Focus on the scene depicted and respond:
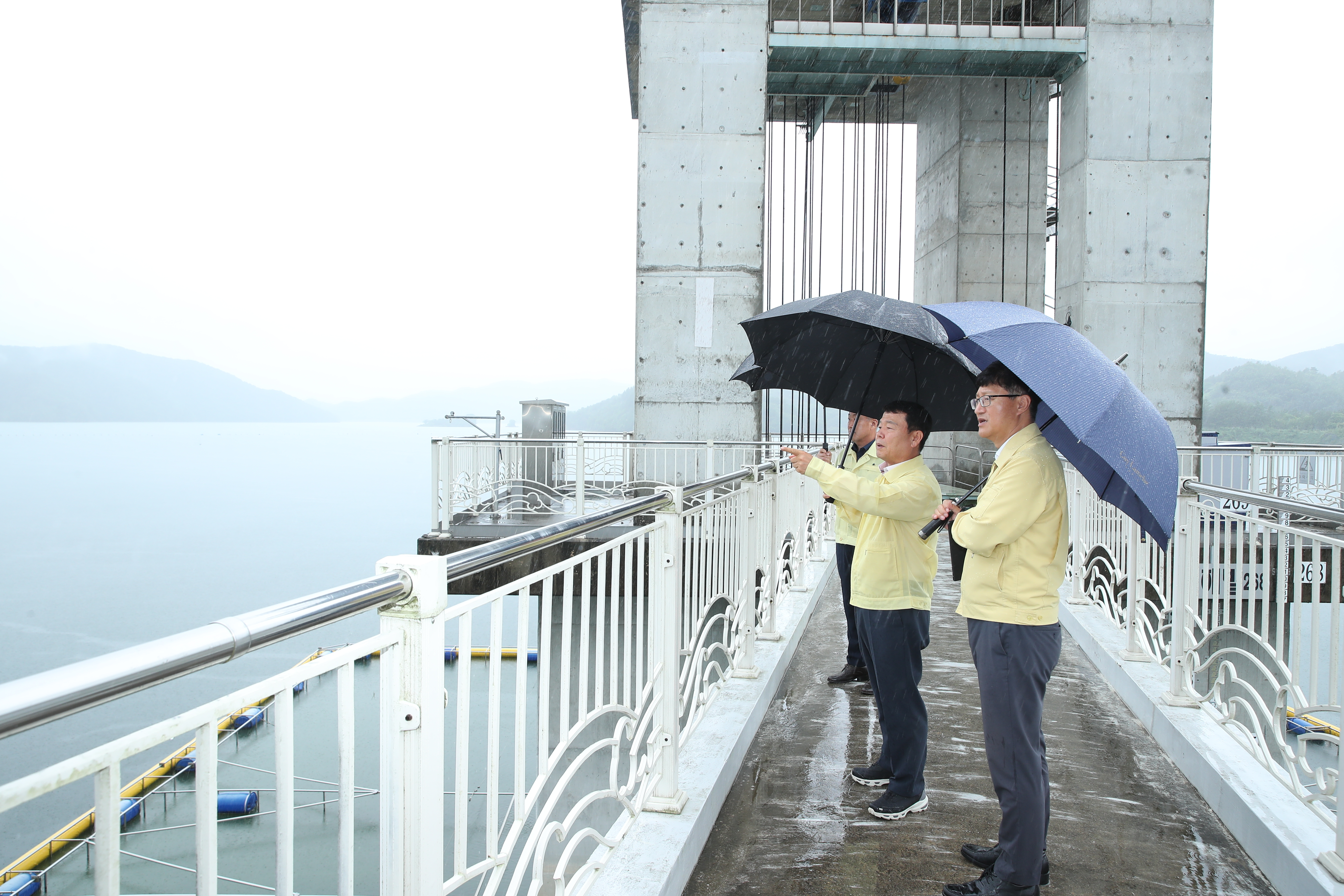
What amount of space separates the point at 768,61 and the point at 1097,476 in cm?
1225

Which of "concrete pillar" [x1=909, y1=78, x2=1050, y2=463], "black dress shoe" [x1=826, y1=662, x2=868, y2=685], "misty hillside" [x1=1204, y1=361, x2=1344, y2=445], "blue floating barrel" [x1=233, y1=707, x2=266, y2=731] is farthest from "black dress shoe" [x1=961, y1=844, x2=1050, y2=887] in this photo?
"misty hillside" [x1=1204, y1=361, x2=1344, y2=445]

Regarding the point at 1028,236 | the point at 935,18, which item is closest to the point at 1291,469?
the point at 1028,236

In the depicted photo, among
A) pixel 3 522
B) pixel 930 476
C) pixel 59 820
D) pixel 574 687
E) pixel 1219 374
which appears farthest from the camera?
pixel 3 522

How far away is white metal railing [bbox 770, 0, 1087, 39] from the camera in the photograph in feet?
39.8

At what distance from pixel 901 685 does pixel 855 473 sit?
1.22m

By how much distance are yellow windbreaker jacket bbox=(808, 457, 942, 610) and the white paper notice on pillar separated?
914cm

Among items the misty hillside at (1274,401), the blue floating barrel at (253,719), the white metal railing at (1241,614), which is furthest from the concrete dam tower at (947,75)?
the misty hillside at (1274,401)

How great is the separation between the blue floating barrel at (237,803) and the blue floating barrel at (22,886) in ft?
14.5

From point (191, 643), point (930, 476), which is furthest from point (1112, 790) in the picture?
point (191, 643)

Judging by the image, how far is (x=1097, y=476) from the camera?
2469 millimetres

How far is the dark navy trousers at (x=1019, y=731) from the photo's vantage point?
2.39 m

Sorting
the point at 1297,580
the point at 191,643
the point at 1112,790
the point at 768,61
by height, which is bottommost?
the point at 1112,790

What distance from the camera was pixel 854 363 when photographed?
3.99 metres

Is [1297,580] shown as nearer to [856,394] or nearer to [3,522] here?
[856,394]
